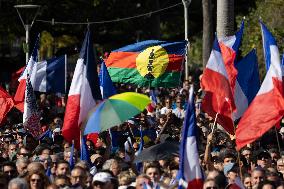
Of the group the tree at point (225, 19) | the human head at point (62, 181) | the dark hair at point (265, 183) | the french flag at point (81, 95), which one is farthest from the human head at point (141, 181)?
the tree at point (225, 19)

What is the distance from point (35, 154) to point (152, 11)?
3162cm

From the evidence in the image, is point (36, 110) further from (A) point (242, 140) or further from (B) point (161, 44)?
(A) point (242, 140)

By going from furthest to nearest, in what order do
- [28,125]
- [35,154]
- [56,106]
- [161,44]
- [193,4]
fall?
[193,4] → [56,106] → [161,44] → [28,125] → [35,154]

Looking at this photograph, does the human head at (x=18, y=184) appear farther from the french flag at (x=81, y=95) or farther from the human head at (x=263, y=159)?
the human head at (x=263, y=159)

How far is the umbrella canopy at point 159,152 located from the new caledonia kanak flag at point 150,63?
19.1 feet

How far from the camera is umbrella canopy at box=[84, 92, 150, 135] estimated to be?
15.0 metres

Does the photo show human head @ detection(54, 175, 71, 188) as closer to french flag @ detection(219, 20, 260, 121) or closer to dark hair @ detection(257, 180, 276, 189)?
dark hair @ detection(257, 180, 276, 189)

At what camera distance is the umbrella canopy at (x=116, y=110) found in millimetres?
15015

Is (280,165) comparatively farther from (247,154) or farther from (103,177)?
(103,177)

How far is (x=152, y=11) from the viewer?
49.2 m

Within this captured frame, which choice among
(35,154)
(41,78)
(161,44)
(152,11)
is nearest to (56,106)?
(41,78)

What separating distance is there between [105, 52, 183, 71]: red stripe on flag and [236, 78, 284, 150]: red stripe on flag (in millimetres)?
6370

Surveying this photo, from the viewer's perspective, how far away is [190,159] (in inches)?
540

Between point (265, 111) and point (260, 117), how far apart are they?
14 centimetres
